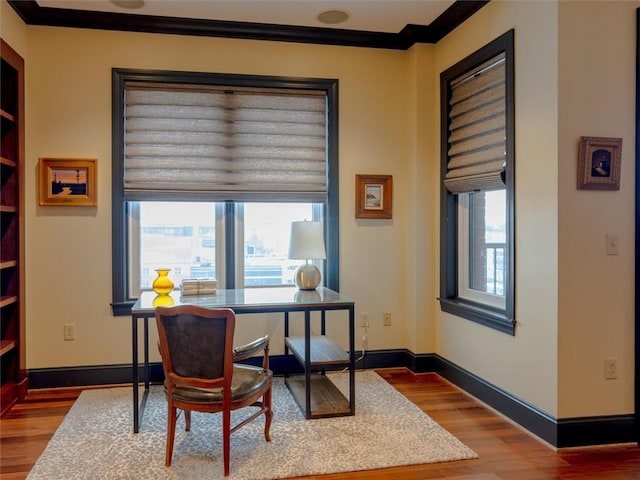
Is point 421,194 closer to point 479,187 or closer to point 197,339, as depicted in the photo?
point 479,187

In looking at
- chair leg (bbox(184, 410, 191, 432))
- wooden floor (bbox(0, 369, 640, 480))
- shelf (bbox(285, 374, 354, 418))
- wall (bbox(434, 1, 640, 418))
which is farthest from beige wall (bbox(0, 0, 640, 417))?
chair leg (bbox(184, 410, 191, 432))

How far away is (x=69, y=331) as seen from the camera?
3.76 metres

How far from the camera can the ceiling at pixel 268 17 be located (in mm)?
3520

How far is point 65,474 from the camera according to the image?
96.1 inches

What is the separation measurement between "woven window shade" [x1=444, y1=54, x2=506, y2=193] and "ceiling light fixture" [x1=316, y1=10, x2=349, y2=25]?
3.20 feet

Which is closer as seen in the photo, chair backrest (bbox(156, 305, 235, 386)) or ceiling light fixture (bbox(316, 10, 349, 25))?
chair backrest (bbox(156, 305, 235, 386))

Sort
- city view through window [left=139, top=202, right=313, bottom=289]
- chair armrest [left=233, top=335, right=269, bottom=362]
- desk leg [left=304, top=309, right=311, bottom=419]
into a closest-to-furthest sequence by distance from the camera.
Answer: chair armrest [left=233, top=335, right=269, bottom=362], desk leg [left=304, top=309, right=311, bottom=419], city view through window [left=139, top=202, right=313, bottom=289]

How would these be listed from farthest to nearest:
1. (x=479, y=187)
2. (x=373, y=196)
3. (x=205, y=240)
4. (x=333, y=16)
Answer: (x=373, y=196)
(x=205, y=240)
(x=333, y=16)
(x=479, y=187)

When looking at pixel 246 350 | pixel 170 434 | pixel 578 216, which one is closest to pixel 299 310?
pixel 246 350

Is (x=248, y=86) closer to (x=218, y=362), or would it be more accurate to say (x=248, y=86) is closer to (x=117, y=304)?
(x=117, y=304)

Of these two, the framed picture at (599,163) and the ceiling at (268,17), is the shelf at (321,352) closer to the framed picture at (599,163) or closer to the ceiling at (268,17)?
the framed picture at (599,163)

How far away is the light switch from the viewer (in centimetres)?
278

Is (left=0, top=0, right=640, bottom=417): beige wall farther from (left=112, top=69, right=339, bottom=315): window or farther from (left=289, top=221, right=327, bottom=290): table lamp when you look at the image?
(left=289, top=221, right=327, bottom=290): table lamp

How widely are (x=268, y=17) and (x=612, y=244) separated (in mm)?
2801
